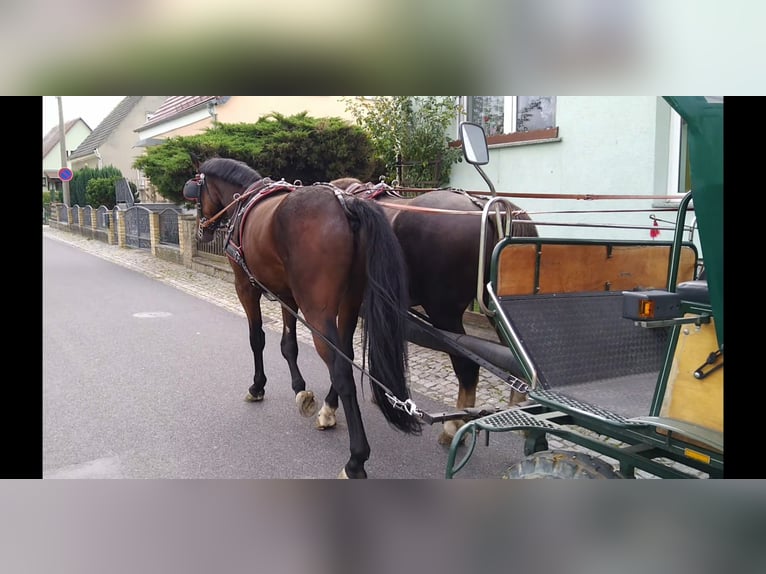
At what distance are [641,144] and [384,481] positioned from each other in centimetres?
419

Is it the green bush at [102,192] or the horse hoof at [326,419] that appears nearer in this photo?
the horse hoof at [326,419]

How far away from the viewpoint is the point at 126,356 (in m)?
6.11

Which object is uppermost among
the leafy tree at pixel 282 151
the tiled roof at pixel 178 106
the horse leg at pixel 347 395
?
the tiled roof at pixel 178 106

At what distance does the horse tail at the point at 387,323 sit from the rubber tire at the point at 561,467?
1.17m

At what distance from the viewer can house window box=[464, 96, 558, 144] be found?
658 cm

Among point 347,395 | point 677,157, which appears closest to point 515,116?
point 677,157

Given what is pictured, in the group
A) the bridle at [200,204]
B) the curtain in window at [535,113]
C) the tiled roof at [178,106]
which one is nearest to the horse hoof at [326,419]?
the bridle at [200,204]

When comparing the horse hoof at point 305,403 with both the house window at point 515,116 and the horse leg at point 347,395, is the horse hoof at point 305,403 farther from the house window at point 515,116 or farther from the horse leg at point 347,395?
the house window at point 515,116

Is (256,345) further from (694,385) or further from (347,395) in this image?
(694,385)

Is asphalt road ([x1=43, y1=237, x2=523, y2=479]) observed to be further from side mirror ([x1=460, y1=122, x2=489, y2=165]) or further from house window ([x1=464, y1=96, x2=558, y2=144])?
house window ([x1=464, y1=96, x2=558, y2=144])

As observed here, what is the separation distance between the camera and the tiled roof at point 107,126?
89.0ft

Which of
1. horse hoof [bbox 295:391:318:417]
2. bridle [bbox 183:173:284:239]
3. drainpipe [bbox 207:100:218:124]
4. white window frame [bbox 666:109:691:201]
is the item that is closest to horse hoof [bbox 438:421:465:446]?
horse hoof [bbox 295:391:318:417]

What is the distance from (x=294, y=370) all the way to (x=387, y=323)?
62.1 inches
